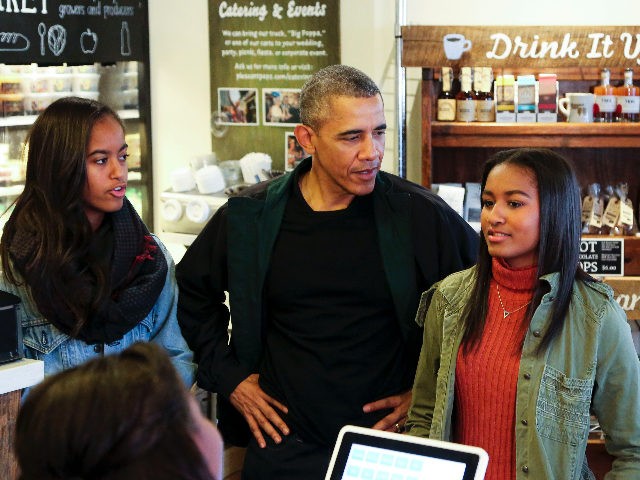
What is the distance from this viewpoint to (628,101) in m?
3.95

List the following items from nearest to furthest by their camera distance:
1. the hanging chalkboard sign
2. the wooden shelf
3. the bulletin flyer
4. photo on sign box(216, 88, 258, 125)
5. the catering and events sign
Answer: the catering and events sign < the wooden shelf < the hanging chalkboard sign < the bulletin flyer < photo on sign box(216, 88, 258, 125)

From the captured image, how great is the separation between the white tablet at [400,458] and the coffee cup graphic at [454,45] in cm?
235

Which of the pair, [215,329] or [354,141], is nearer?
[354,141]

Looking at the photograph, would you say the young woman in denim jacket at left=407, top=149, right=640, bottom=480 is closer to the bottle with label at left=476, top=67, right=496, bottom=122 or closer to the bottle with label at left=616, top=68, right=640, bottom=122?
the bottle with label at left=476, top=67, right=496, bottom=122

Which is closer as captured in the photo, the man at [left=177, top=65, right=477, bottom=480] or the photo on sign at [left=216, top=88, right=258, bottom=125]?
the man at [left=177, top=65, right=477, bottom=480]

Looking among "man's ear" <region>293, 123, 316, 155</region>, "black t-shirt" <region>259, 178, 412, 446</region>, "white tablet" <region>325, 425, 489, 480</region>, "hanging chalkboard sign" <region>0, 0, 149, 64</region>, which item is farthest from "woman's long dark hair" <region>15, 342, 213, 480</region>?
"hanging chalkboard sign" <region>0, 0, 149, 64</region>

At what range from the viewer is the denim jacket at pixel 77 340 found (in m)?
2.36

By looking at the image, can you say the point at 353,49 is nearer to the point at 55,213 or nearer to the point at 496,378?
the point at 55,213

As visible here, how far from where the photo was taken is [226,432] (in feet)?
9.22

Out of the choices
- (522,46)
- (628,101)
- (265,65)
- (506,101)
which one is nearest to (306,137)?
(522,46)

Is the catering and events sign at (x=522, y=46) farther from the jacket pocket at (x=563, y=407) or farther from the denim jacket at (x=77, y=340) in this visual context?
the jacket pocket at (x=563, y=407)

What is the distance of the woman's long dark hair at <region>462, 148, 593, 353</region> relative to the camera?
207 centimetres

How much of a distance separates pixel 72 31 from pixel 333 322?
2.33m

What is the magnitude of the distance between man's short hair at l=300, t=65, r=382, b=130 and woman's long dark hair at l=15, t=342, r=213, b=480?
1.52 meters
